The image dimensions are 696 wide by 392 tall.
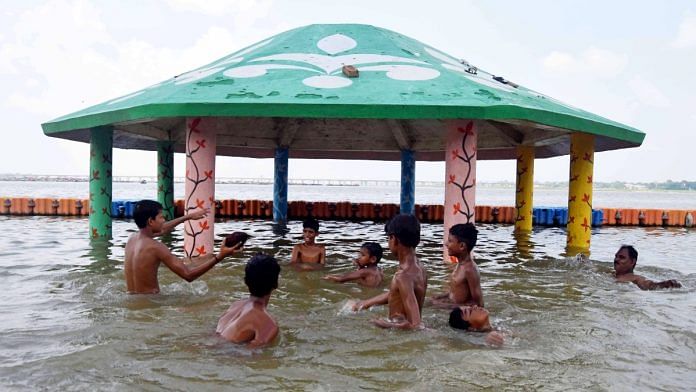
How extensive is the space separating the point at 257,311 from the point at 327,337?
38.3 inches

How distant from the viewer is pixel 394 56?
12.6 metres

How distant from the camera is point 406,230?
5523 millimetres

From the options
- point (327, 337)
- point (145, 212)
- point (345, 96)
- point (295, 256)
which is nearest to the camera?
point (327, 337)

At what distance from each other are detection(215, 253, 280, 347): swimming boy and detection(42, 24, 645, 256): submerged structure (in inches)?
193

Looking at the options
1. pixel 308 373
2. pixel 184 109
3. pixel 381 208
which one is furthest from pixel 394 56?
pixel 381 208

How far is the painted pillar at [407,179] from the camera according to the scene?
66.9 ft

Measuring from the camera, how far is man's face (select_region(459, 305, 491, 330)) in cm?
585

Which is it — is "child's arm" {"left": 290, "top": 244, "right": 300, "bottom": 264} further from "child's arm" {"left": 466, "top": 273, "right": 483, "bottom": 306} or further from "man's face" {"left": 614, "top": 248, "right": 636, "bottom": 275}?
"man's face" {"left": 614, "top": 248, "right": 636, "bottom": 275}

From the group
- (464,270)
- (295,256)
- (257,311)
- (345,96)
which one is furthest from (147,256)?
(345,96)

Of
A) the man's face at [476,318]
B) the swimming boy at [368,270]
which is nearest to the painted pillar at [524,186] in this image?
the swimming boy at [368,270]

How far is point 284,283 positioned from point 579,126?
6.34 metres

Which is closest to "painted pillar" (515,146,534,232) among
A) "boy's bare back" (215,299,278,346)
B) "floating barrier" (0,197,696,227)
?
"floating barrier" (0,197,696,227)

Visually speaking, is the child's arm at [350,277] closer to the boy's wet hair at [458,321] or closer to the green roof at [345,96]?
the green roof at [345,96]

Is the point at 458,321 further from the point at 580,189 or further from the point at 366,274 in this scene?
the point at 580,189
